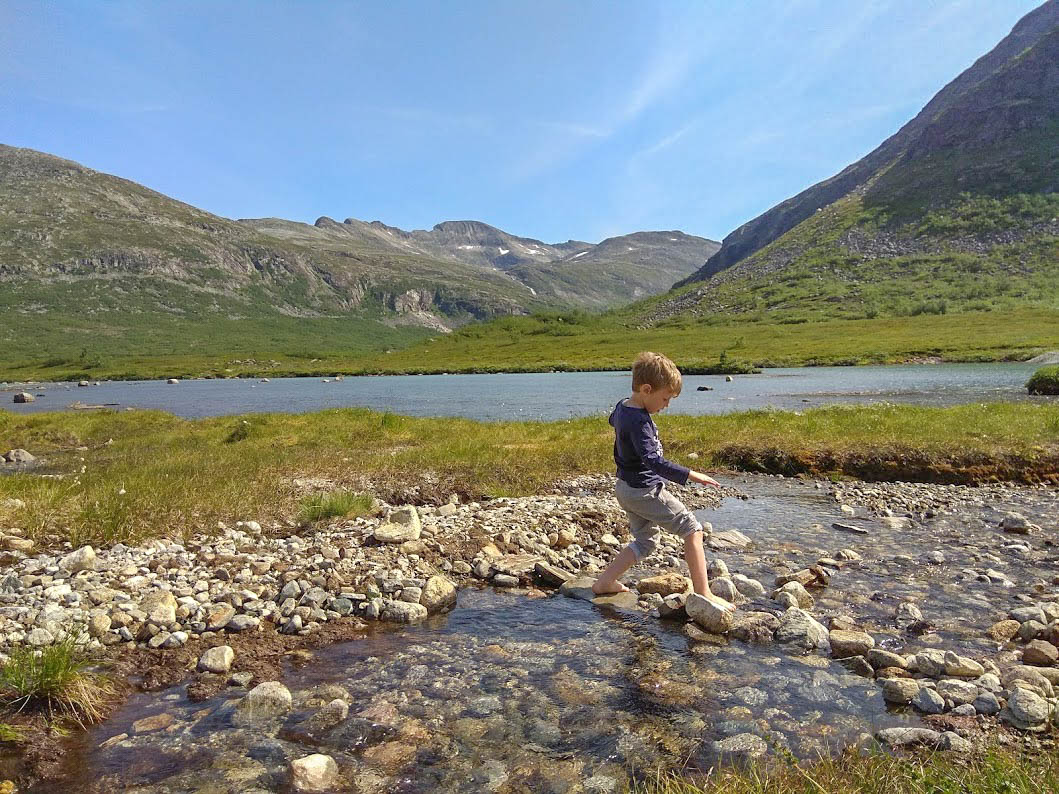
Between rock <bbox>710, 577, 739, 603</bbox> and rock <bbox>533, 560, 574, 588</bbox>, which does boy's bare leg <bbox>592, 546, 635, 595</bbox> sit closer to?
rock <bbox>533, 560, 574, 588</bbox>

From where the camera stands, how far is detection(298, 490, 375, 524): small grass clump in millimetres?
12383

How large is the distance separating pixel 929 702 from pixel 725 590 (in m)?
3.30

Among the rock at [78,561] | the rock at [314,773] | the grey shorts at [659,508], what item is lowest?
the rock at [314,773]

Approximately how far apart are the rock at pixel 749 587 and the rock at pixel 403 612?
16.6ft

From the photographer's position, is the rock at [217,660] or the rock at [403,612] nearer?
the rock at [217,660]

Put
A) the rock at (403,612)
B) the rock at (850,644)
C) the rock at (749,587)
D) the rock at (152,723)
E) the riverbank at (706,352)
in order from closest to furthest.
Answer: the rock at (152,723) → the rock at (850,644) → the rock at (403,612) → the rock at (749,587) → the riverbank at (706,352)

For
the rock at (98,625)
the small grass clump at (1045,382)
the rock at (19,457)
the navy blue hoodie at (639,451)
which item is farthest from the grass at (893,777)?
the small grass clump at (1045,382)

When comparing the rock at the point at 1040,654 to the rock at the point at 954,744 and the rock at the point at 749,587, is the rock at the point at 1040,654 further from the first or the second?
the rock at the point at 749,587

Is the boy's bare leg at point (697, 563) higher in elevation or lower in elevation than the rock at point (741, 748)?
higher

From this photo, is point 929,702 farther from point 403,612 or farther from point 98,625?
point 98,625

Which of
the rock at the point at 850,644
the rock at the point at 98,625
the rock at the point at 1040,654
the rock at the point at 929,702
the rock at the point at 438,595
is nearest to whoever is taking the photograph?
the rock at the point at 929,702

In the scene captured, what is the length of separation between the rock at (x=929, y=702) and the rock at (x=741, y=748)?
1853 millimetres

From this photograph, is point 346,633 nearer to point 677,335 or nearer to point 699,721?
point 699,721

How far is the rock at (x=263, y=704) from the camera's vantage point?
5.74 meters
